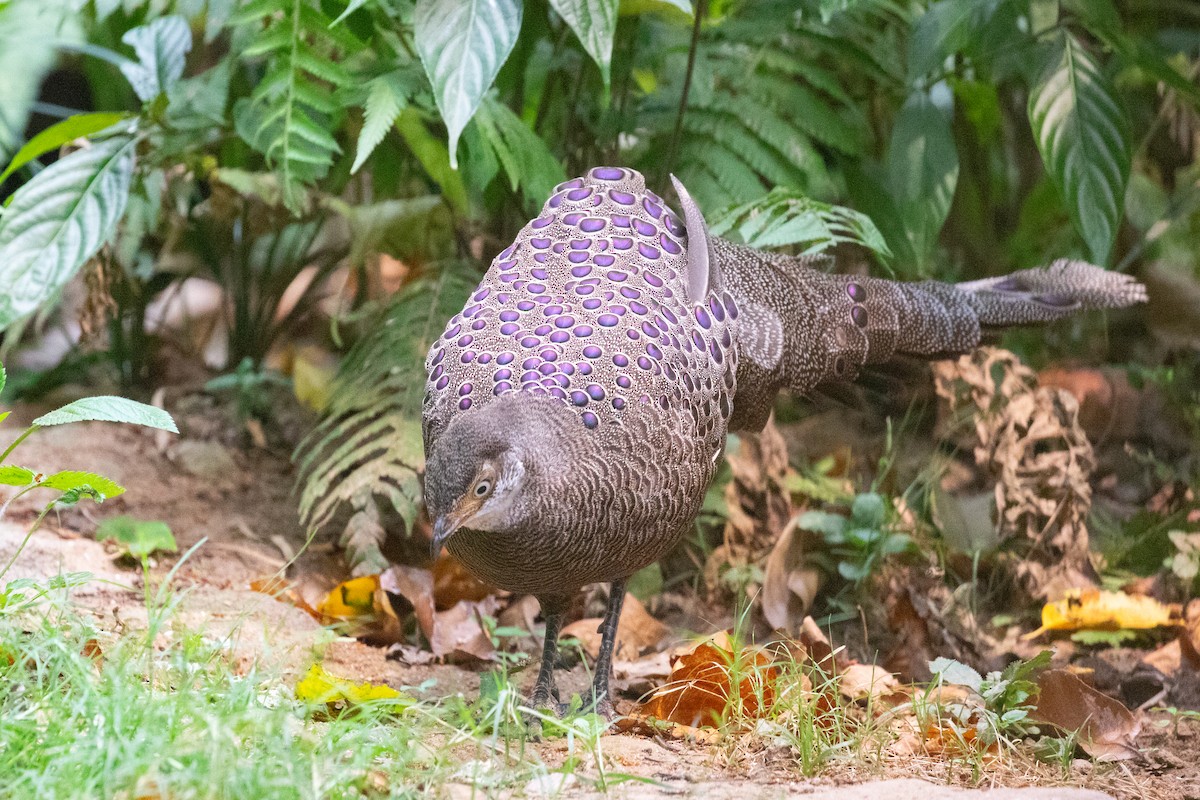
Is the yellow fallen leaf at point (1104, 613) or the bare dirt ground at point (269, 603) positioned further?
the yellow fallen leaf at point (1104, 613)

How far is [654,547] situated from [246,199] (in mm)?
2414

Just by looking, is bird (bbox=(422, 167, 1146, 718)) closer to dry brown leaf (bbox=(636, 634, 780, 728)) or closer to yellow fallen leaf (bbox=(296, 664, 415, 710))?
dry brown leaf (bbox=(636, 634, 780, 728))

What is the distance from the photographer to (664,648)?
372 cm

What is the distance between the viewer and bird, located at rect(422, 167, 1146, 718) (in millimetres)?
2547

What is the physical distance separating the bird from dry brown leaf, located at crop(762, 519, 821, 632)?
0.53m

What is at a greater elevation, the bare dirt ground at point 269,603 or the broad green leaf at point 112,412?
the broad green leaf at point 112,412

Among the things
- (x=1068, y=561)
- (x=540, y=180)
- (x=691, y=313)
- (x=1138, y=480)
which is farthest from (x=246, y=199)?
(x=1138, y=480)

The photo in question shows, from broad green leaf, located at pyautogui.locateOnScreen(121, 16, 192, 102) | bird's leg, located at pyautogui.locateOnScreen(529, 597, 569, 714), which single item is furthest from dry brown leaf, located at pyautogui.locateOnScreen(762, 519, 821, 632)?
broad green leaf, located at pyautogui.locateOnScreen(121, 16, 192, 102)

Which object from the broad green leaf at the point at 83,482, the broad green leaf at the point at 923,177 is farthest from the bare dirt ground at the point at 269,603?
the broad green leaf at the point at 923,177

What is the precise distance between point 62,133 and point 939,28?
265 cm

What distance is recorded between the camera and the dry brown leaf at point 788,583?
3688 mm

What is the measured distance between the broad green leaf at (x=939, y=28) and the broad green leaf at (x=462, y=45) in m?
1.45

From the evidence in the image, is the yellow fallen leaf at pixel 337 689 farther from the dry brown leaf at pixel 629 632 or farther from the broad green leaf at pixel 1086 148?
the broad green leaf at pixel 1086 148

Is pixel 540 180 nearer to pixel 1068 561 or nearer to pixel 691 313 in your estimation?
pixel 691 313
